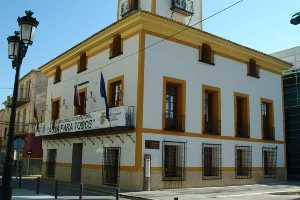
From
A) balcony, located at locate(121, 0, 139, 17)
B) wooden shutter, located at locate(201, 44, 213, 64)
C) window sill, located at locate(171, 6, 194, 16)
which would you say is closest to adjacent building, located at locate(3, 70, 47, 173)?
balcony, located at locate(121, 0, 139, 17)

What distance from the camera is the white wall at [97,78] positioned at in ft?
62.4

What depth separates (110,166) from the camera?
64.7ft

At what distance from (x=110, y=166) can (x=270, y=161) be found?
430 inches

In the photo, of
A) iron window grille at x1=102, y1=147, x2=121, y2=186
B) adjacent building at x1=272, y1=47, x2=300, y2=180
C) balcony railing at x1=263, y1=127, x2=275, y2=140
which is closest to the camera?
iron window grille at x1=102, y1=147, x2=121, y2=186

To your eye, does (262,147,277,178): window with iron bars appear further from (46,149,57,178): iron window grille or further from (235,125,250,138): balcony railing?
(46,149,57,178): iron window grille

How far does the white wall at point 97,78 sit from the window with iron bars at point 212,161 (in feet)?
17.8

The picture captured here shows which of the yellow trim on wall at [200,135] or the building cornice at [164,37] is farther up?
the building cornice at [164,37]

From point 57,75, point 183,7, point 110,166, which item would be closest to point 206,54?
point 183,7

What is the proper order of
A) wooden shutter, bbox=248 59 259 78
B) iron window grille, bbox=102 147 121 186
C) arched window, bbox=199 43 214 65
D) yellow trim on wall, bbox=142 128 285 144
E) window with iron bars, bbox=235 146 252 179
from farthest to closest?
1. wooden shutter, bbox=248 59 259 78
2. window with iron bars, bbox=235 146 252 179
3. arched window, bbox=199 43 214 65
4. iron window grille, bbox=102 147 121 186
5. yellow trim on wall, bbox=142 128 285 144

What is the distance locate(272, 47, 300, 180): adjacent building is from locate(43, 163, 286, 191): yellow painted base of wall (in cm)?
267

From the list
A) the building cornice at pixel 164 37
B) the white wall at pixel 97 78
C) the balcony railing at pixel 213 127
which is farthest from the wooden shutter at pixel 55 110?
the balcony railing at pixel 213 127

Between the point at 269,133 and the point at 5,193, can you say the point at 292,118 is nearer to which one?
the point at 269,133

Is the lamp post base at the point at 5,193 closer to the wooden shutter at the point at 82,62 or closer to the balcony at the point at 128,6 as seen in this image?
the wooden shutter at the point at 82,62

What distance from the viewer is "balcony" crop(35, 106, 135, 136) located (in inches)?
709
